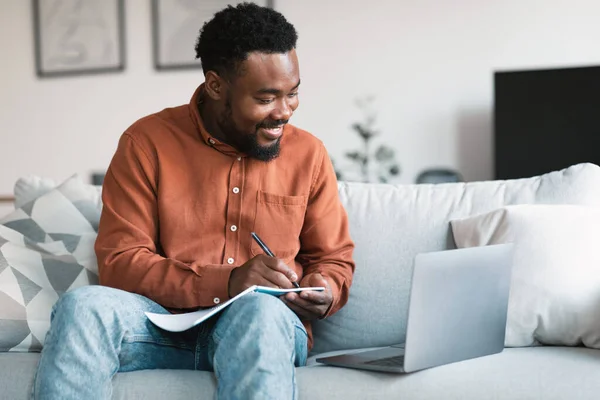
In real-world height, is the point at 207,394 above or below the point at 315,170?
below

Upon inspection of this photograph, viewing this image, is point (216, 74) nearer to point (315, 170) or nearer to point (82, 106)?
point (315, 170)

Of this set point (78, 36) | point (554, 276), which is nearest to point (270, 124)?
point (554, 276)

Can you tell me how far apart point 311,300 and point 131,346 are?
0.39 m

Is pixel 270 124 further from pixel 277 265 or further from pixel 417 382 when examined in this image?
pixel 417 382

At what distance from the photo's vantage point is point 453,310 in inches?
65.2

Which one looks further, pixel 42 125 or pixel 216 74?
pixel 42 125

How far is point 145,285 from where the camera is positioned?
71.1 inches

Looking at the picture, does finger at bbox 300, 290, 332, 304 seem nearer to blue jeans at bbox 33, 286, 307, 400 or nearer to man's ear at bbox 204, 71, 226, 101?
blue jeans at bbox 33, 286, 307, 400

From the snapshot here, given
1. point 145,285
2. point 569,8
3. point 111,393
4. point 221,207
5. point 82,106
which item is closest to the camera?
point 111,393

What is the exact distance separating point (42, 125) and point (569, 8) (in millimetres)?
2660

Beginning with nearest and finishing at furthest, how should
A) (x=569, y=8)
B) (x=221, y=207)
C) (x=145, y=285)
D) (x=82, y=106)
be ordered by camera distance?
1. (x=145, y=285)
2. (x=221, y=207)
3. (x=569, y=8)
4. (x=82, y=106)

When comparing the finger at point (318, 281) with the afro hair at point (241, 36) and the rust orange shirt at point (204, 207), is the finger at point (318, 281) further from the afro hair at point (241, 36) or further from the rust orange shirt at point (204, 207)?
the afro hair at point (241, 36)

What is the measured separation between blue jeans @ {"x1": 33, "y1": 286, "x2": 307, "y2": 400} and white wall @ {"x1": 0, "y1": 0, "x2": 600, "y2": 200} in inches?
92.9

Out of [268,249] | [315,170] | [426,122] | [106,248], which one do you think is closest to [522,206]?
[315,170]
